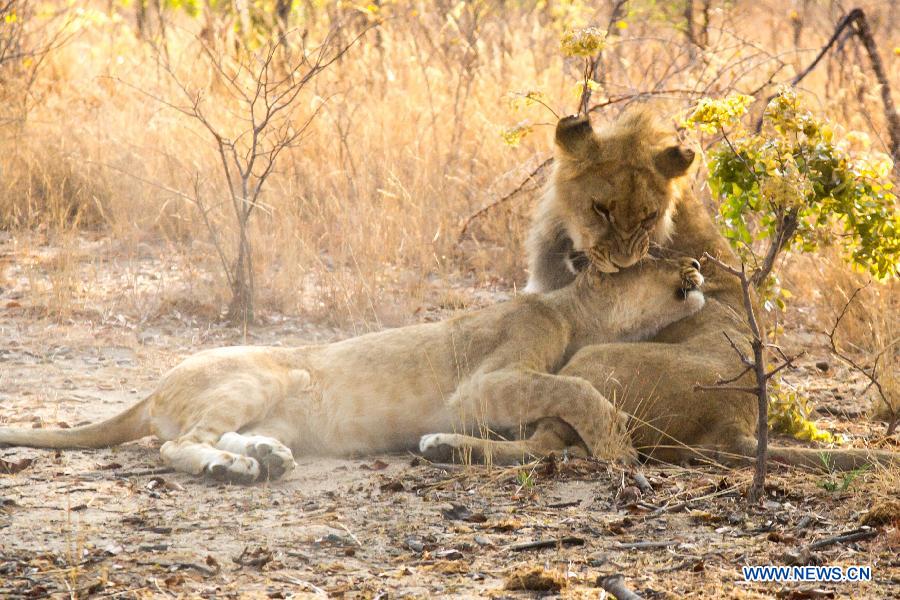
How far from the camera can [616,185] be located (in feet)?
15.3

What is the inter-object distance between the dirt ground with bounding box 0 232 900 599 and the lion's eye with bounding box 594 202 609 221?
3.41 feet

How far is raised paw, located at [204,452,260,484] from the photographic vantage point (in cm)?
423

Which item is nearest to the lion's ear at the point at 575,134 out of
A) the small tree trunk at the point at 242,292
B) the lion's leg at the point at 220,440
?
the lion's leg at the point at 220,440

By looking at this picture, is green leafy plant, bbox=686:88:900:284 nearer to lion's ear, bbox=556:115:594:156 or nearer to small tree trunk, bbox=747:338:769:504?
lion's ear, bbox=556:115:594:156

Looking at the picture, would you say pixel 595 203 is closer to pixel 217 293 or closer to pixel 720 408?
pixel 720 408

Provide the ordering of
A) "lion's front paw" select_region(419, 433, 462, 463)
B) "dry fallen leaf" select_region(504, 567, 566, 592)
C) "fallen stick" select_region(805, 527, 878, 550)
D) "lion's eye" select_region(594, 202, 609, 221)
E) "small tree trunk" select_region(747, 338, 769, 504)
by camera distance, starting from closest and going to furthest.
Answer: "dry fallen leaf" select_region(504, 567, 566, 592) → "fallen stick" select_region(805, 527, 878, 550) → "small tree trunk" select_region(747, 338, 769, 504) → "lion's front paw" select_region(419, 433, 462, 463) → "lion's eye" select_region(594, 202, 609, 221)

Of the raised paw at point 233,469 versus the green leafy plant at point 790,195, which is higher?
the green leafy plant at point 790,195

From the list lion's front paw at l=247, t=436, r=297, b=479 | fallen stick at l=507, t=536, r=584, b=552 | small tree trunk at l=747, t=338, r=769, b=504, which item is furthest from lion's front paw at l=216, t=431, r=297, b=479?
small tree trunk at l=747, t=338, r=769, b=504

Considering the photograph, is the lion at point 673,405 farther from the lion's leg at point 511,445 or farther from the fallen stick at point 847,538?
the fallen stick at point 847,538

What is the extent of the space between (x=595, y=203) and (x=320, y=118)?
518cm

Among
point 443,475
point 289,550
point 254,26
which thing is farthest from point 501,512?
point 254,26

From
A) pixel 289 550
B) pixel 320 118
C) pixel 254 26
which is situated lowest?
pixel 289 550

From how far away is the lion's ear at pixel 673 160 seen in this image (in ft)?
15.4

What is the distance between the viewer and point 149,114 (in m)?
9.68
